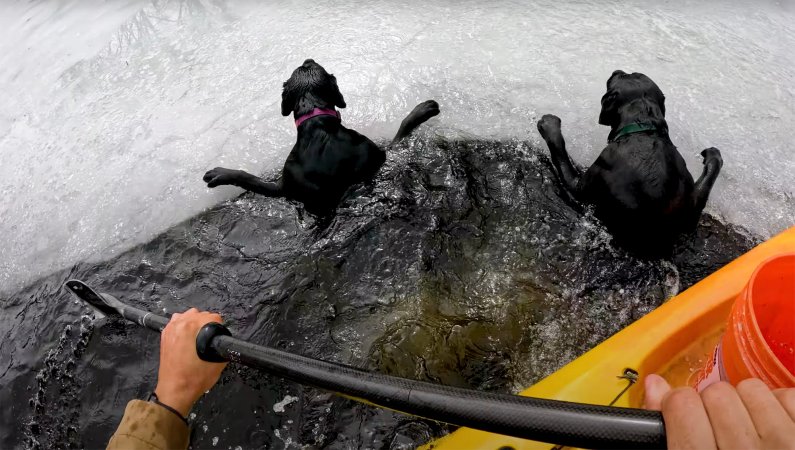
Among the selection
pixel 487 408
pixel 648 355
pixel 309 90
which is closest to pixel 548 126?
pixel 309 90

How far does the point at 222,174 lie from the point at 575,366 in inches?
97.2

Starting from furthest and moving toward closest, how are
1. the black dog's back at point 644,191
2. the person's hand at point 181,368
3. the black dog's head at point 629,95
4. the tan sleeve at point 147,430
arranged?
the black dog's head at point 629,95
the black dog's back at point 644,191
the person's hand at point 181,368
the tan sleeve at point 147,430

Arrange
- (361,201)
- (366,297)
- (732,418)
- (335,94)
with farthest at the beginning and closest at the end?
(335,94) < (361,201) < (366,297) < (732,418)

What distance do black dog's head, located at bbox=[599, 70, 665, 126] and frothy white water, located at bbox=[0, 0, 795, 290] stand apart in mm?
437

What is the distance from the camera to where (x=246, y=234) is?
3176mm

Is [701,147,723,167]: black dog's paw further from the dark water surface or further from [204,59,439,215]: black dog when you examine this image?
[204,59,439,215]: black dog

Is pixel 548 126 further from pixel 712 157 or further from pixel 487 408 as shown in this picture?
pixel 487 408

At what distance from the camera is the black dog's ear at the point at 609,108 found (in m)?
2.84

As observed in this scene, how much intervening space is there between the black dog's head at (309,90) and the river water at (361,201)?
52 centimetres

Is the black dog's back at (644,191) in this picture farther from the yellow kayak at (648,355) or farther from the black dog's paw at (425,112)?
the black dog's paw at (425,112)

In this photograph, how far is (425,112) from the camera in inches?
132

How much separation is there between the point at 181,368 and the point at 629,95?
2.80 m

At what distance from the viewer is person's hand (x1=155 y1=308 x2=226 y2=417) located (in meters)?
1.68

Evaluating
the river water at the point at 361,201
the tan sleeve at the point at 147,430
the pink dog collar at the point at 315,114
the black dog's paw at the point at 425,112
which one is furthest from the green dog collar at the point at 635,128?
the tan sleeve at the point at 147,430
